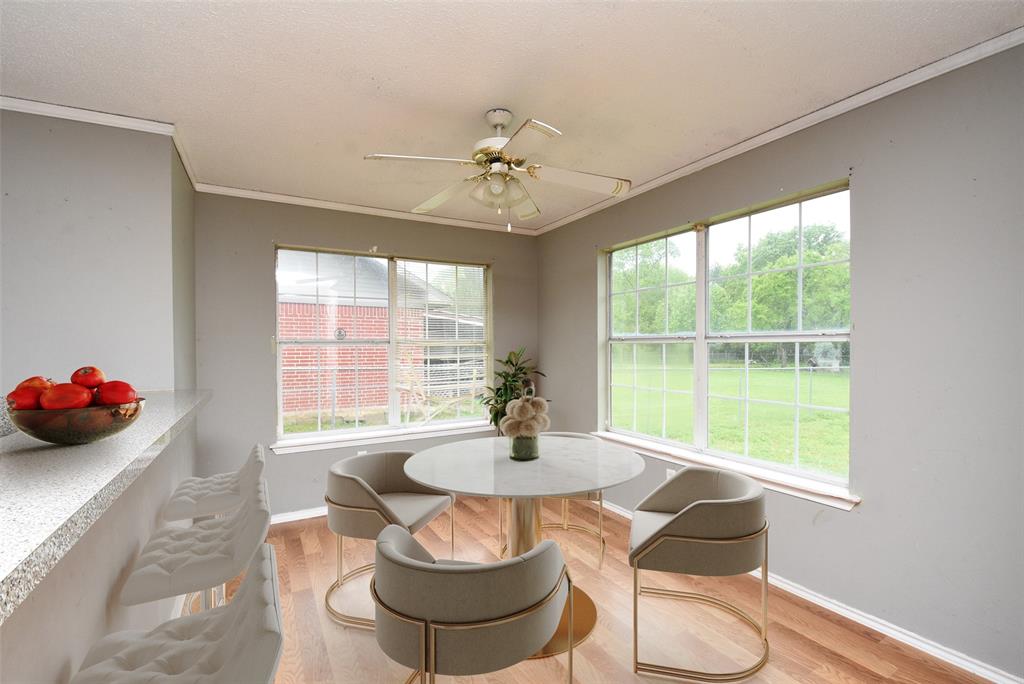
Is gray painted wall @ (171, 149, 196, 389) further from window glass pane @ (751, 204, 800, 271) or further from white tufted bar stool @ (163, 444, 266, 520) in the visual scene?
window glass pane @ (751, 204, 800, 271)

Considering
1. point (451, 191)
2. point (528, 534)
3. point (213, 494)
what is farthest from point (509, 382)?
point (213, 494)

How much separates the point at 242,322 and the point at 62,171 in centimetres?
145

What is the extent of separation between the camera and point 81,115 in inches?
91.0

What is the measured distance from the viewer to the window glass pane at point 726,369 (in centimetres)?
296

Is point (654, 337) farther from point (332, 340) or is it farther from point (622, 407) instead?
point (332, 340)

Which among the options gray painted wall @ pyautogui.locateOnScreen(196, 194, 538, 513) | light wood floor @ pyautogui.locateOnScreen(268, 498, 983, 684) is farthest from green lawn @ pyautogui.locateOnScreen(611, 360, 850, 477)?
gray painted wall @ pyautogui.locateOnScreen(196, 194, 538, 513)

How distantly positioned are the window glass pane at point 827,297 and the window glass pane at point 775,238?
162 mm

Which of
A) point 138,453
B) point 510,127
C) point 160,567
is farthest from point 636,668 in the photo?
point 510,127

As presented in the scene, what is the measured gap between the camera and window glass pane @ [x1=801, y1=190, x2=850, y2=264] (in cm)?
245

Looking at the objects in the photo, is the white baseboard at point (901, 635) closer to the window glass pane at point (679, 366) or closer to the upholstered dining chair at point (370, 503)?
the window glass pane at point (679, 366)

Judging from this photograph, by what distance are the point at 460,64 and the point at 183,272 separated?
7.02 ft

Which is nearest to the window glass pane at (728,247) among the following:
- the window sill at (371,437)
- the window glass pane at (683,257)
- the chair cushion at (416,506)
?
the window glass pane at (683,257)

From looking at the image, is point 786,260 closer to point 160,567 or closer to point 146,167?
point 160,567

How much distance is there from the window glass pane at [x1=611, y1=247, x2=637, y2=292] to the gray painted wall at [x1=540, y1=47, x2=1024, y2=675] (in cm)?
133
